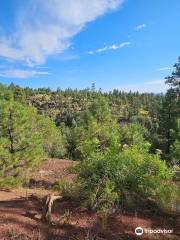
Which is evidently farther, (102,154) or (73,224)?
(102,154)

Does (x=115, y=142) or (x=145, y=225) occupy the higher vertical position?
(x=115, y=142)

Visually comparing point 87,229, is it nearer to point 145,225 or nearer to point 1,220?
point 145,225

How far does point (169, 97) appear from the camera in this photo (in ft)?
79.2

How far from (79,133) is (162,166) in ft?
70.2

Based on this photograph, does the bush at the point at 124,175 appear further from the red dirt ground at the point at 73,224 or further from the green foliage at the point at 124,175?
the red dirt ground at the point at 73,224

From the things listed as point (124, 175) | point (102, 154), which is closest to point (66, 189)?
point (102, 154)

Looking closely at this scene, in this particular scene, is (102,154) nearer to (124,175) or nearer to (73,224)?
(124,175)

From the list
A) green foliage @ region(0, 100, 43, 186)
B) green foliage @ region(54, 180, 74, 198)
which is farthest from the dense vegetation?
green foliage @ region(54, 180, 74, 198)

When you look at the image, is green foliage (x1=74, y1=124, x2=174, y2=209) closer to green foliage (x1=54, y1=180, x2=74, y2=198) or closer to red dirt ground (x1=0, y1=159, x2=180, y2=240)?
green foliage (x1=54, y1=180, x2=74, y2=198)

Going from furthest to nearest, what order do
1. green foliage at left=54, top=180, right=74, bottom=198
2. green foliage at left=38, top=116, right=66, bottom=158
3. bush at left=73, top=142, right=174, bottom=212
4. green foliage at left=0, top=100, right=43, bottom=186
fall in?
1. green foliage at left=38, top=116, right=66, bottom=158
2. green foliage at left=0, top=100, right=43, bottom=186
3. green foliage at left=54, top=180, right=74, bottom=198
4. bush at left=73, top=142, right=174, bottom=212

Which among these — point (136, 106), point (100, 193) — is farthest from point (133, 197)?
point (136, 106)

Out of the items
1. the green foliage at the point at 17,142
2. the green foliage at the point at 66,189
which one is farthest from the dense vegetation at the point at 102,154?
the green foliage at the point at 66,189

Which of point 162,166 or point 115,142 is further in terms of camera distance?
point 115,142

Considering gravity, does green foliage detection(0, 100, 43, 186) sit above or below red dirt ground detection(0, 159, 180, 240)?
above
